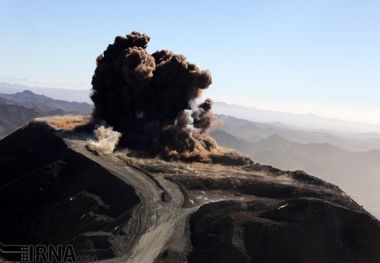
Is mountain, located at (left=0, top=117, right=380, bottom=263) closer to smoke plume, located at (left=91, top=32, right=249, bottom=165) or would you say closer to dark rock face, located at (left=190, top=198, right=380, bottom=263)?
dark rock face, located at (left=190, top=198, right=380, bottom=263)

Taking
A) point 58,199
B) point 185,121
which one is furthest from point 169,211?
point 185,121

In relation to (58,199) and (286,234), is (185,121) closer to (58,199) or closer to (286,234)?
(58,199)

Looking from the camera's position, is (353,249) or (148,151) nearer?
(353,249)

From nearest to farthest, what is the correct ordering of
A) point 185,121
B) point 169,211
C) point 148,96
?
point 169,211
point 185,121
point 148,96

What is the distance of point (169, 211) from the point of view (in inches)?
2975

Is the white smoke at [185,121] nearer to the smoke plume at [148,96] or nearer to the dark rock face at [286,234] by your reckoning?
the smoke plume at [148,96]

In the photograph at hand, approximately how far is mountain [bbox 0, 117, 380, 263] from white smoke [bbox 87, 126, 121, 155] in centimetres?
186

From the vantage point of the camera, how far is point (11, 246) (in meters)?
75.8

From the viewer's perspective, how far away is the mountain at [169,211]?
65.5 m

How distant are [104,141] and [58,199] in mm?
26179

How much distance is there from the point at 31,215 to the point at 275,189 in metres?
41.7

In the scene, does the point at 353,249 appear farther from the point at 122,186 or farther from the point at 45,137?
the point at 45,137

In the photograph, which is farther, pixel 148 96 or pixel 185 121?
pixel 148 96

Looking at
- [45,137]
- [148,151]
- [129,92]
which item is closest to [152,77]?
[129,92]
